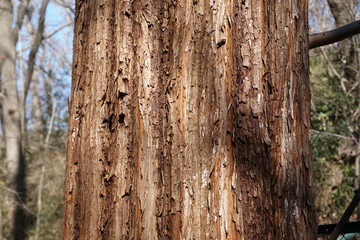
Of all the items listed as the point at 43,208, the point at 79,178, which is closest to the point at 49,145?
the point at 43,208

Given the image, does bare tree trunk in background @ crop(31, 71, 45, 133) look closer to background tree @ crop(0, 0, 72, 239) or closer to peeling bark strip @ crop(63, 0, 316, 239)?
background tree @ crop(0, 0, 72, 239)

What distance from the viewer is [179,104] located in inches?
55.9

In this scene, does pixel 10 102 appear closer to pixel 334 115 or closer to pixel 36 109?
pixel 36 109

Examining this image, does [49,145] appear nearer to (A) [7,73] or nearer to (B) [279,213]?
(A) [7,73]

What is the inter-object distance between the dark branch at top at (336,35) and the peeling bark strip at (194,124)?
0.85ft

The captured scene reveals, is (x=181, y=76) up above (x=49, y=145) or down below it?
below

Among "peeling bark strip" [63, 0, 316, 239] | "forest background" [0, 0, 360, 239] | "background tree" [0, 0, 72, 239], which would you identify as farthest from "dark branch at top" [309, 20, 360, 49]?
"background tree" [0, 0, 72, 239]

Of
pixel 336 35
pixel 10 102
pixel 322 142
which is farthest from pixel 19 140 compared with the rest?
pixel 336 35

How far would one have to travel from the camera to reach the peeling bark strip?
137cm

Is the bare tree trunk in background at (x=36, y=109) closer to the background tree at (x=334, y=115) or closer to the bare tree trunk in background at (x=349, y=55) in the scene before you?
the background tree at (x=334, y=115)

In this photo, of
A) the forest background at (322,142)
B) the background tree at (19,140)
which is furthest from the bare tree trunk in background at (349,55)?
the background tree at (19,140)

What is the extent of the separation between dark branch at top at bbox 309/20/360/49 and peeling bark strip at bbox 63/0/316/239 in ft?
0.85

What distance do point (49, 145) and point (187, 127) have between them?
11141 mm

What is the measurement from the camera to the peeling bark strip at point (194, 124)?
4.51 feet
